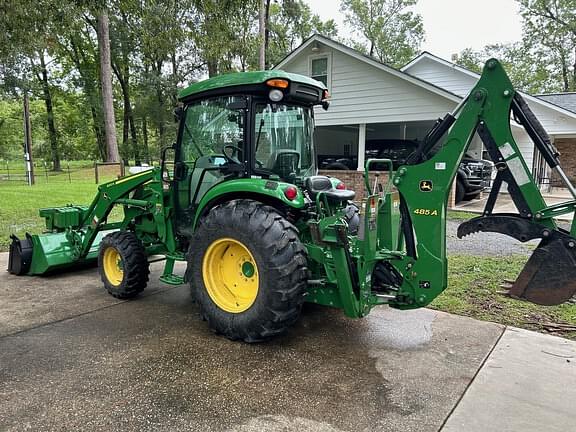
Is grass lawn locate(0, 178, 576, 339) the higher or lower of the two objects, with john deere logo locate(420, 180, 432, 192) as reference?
lower

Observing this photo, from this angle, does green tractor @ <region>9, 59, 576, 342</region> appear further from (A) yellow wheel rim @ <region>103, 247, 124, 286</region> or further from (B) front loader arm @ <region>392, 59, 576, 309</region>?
(A) yellow wheel rim @ <region>103, 247, 124, 286</region>

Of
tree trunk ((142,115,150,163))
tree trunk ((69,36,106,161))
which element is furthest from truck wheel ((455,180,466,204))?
tree trunk ((69,36,106,161))

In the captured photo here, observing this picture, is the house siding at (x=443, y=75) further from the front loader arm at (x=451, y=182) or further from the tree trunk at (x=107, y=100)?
the front loader arm at (x=451, y=182)

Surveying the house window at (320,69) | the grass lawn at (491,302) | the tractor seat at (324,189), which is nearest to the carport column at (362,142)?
the house window at (320,69)

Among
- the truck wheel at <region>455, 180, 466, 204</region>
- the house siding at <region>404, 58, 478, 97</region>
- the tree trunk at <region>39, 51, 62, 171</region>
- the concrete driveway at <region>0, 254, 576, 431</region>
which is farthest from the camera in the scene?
the tree trunk at <region>39, 51, 62, 171</region>

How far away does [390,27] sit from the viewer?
114 ft

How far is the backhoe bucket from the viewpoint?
8.73 feet

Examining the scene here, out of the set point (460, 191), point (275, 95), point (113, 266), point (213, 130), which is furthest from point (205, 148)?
point (460, 191)

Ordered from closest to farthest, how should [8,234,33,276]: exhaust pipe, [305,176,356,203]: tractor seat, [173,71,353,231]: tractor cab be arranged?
1. [173,71,353,231]: tractor cab
2. [305,176,356,203]: tractor seat
3. [8,234,33,276]: exhaust pipe

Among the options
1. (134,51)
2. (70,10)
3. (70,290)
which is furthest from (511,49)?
(70,290)

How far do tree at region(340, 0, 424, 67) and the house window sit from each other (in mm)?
23106

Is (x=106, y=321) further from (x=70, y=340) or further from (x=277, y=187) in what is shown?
(x=277, y=187)

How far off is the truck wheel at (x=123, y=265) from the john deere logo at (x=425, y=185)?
298 centimetres

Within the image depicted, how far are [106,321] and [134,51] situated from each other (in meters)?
27.4
